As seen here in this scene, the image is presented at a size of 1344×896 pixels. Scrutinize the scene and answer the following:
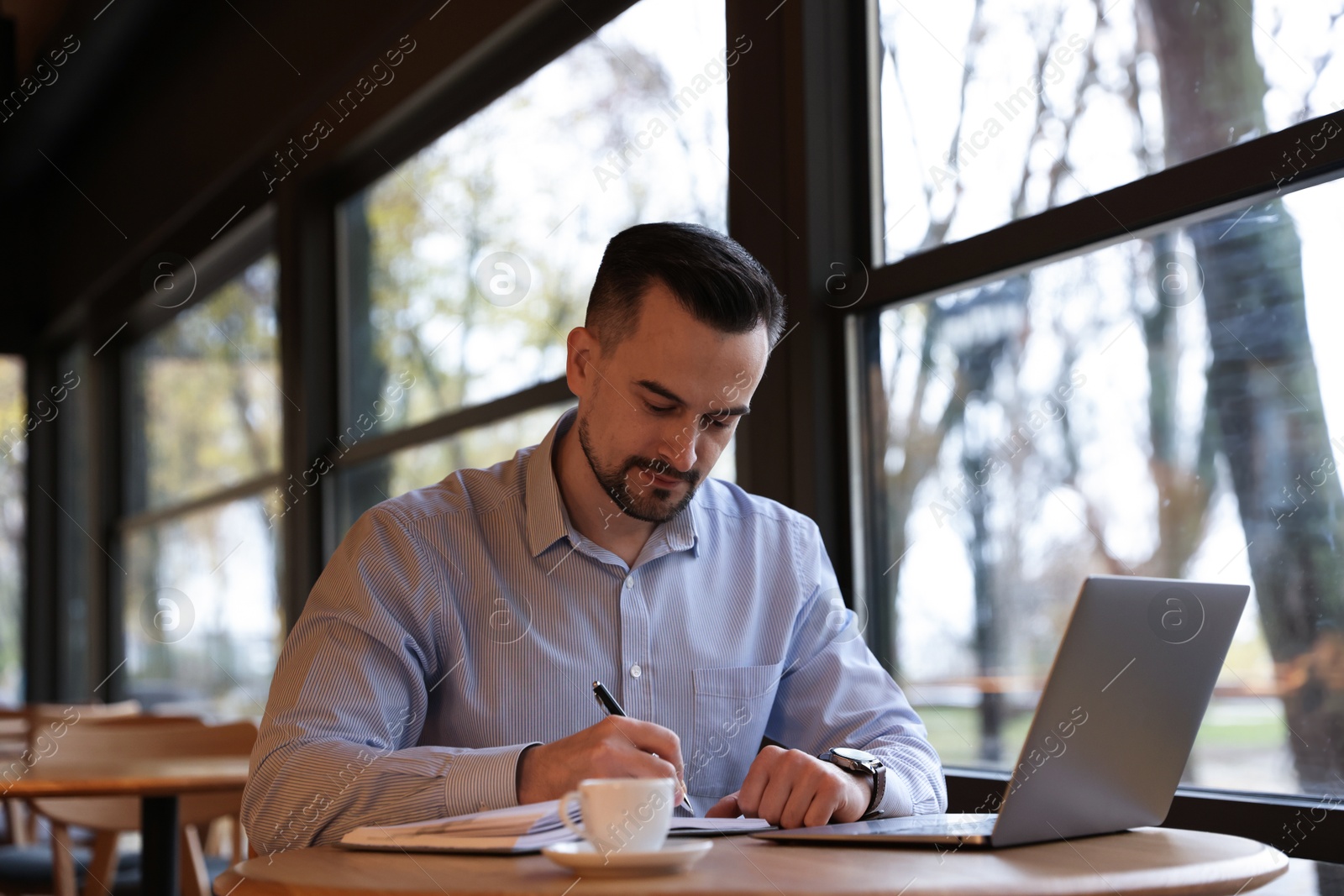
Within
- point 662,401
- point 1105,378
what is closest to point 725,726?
point 662,401

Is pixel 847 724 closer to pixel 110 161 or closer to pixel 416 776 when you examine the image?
pixel 416 776

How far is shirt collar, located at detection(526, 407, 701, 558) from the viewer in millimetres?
1690

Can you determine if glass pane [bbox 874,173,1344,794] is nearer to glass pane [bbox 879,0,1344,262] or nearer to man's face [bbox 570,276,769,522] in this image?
glass pane [bbox 879,0,1344,262]

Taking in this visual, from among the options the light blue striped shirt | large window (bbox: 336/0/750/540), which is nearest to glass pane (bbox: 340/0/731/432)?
large window (bbox: 336/0/750/540)

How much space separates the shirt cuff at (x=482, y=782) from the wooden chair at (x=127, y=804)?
1650 mm

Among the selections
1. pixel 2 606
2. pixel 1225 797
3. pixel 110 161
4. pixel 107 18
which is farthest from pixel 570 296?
pixel 2 606

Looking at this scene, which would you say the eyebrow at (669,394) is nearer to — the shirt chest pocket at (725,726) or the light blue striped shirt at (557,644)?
the light blue striped shirt at (557,644)

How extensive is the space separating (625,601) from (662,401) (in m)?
0.28

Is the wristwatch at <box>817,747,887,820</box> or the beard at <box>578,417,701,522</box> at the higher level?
the beard at <box>578,417,701,522</box>

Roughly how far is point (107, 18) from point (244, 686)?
251 cm

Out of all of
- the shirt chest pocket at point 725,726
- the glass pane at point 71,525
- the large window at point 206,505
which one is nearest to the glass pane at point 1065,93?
the shirt chest pocket at point 725,726

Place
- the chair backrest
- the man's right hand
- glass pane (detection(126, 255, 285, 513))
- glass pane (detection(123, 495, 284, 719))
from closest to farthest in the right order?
1. the man's right hand
2. the chair backrest
3. glass pane (detection(123, 495, 284, 719))
4. glass pane (detection(126, 255, 285, 513))

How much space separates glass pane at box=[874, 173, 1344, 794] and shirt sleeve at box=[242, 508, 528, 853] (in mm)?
1005

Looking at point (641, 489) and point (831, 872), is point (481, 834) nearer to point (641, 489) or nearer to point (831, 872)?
point (831, 872)
